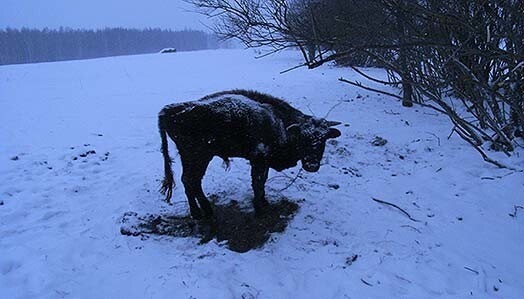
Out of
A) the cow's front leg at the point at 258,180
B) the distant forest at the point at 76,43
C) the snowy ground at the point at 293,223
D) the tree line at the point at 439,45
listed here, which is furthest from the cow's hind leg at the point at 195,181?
the distant forest at the point at 76,43

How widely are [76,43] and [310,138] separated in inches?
3612

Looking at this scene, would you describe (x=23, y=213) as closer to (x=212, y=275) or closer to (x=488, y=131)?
(x=212, y=275)

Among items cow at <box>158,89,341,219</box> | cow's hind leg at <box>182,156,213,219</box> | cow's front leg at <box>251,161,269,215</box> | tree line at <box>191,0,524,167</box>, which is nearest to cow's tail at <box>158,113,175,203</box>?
cow at <box>158,89,341,219</box>

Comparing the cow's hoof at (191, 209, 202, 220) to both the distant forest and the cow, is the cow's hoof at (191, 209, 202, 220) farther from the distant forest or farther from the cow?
the distant forest

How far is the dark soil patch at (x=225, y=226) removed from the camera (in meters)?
4.29

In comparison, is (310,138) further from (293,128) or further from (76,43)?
(76,43)

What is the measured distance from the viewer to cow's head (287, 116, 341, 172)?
15.3 feet

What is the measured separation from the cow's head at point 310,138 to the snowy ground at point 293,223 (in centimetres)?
73

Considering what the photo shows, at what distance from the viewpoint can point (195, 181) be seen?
4.56m

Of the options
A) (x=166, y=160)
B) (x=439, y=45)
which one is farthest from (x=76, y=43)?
(x=439, y=45)

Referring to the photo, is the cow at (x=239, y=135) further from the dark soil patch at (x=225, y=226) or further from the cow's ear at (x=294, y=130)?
the dark soil patch at (x=225, y=226)

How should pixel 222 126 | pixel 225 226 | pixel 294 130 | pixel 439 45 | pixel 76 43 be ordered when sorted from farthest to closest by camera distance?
pixel 76 43
pixel 294 130
pixel 225 226
pixel 222 126
pixel 439 45

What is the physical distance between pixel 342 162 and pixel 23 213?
5.50 metres

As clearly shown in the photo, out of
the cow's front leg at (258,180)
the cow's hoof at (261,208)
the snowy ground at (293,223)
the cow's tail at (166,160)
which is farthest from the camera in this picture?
the cow's hoof at (261,208)
